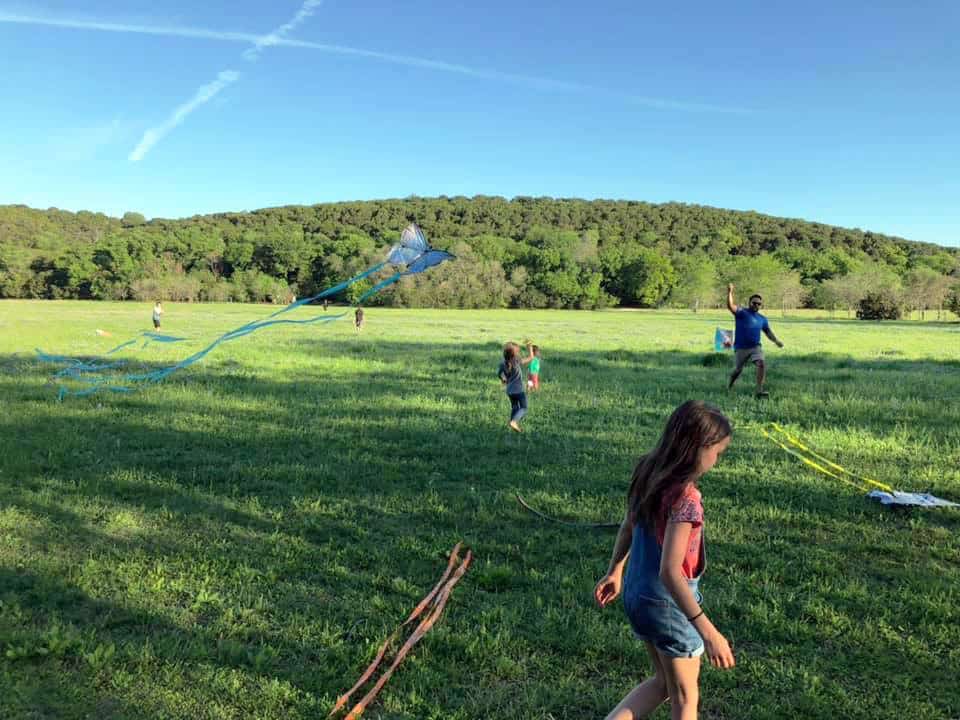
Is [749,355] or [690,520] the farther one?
[749,355]

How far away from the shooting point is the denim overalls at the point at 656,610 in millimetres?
2510

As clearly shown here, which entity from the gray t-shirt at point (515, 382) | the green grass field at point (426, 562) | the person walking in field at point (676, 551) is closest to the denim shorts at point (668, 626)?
the person walking in field at point (676, 551)

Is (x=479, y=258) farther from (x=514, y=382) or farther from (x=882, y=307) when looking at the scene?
(x=514, y=382)

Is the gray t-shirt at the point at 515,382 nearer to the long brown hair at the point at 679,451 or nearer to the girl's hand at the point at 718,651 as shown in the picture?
the long brown hair at the point at 679,451

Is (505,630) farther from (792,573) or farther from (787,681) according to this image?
(792,573)

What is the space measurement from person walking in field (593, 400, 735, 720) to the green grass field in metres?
0.87

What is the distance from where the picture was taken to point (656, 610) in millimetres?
2516

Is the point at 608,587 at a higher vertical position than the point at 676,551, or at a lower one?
lower

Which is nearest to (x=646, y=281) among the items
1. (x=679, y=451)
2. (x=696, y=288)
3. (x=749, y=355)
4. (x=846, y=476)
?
(x=696, y=288)

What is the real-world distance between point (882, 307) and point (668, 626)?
77.1 m

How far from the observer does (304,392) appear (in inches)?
489

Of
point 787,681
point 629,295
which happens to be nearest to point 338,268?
point 787,681

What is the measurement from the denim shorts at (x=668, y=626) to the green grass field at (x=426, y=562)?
2.93 feet

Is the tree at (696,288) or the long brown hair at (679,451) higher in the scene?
the tree at (696,288)
